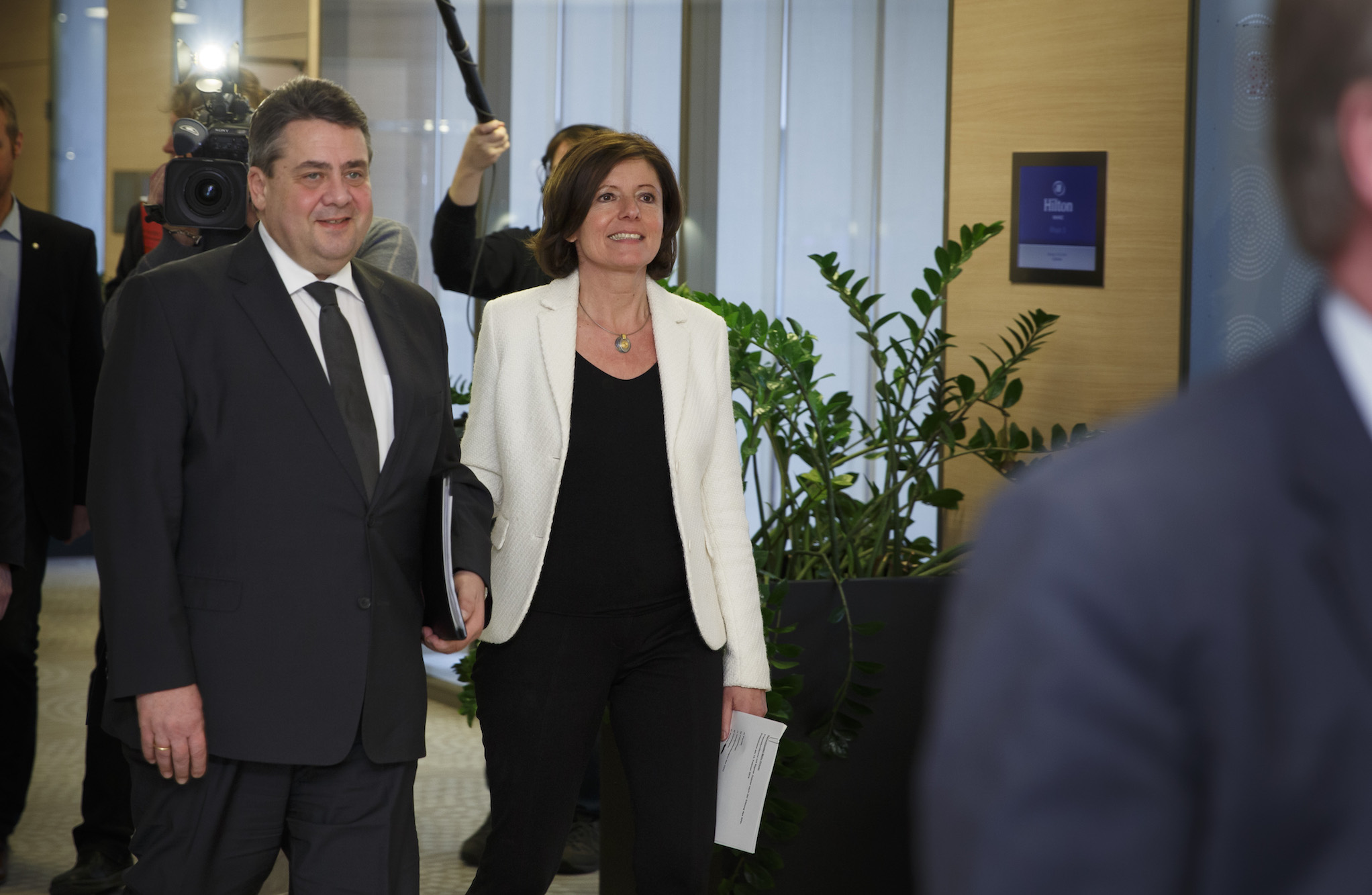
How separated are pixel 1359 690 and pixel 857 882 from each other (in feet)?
7.61

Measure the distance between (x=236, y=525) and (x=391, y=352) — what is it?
36 centimetres

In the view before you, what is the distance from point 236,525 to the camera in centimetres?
189

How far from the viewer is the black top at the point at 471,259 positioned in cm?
332

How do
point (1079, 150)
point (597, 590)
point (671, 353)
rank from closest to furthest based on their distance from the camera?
point (597, 590)
point (671, 353)
point (1079, 150)

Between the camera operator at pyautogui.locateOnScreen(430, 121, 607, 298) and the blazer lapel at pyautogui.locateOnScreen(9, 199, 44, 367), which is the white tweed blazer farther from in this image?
the blazer lapel at pyautogui.locateOnScreen(9, 199, 44, 367)

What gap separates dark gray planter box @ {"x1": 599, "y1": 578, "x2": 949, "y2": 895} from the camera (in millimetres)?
2801

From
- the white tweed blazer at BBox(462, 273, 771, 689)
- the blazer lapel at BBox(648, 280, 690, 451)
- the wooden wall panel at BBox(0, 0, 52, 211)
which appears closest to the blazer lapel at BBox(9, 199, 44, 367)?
the white tweed blazer at BBox(462, 273, 771, 689)

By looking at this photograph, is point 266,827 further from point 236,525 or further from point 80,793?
point 80,793

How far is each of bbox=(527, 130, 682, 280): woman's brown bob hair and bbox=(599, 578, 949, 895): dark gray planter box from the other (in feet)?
2.65

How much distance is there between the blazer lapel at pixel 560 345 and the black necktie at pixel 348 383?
0.35m

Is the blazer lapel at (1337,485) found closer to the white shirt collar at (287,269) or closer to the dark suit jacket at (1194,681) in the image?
the dark suit jacket at (1194,681)

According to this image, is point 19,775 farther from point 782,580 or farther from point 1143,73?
point 1143,73

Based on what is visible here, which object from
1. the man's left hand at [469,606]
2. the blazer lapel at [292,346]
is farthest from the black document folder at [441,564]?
the blazer lapel at [292,346]

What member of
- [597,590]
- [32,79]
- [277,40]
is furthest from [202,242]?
[32,79]
